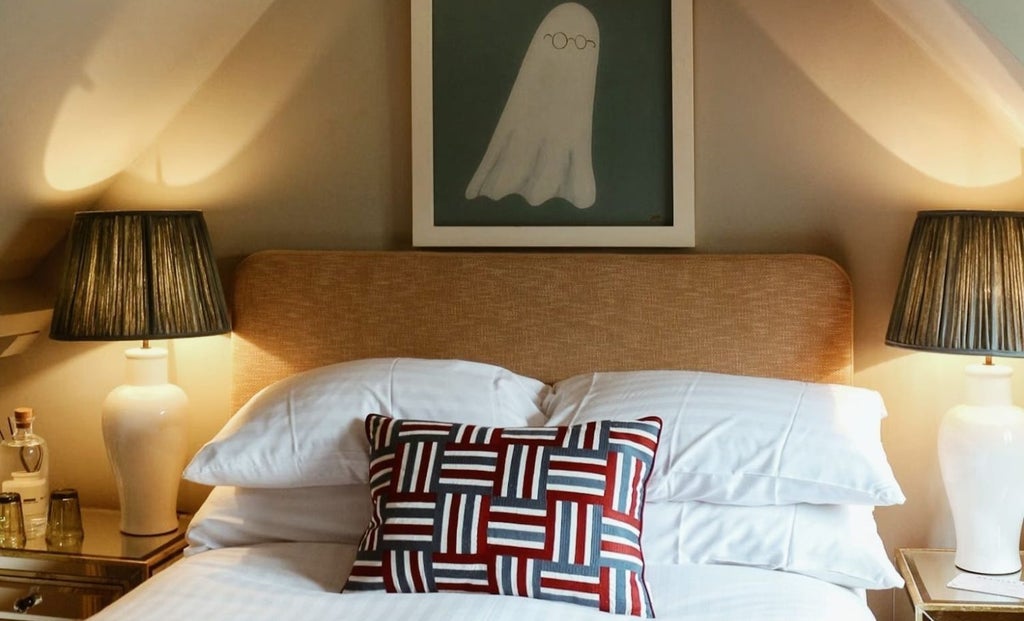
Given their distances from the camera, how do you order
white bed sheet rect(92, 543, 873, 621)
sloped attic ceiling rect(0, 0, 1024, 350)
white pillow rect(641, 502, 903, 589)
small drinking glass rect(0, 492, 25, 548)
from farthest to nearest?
small drinking glass rect(0, 492, 25, 548) → sloped attic ceiling rect(0, 0, 1024, 350) → white pillow rect(641, 502, 903, 589) → white bed sheet rect(92, 543, 873, 621)

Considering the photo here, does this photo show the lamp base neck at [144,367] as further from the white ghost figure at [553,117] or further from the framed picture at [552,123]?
the white ghost figure at [553,117]

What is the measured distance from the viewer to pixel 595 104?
2.77 meters

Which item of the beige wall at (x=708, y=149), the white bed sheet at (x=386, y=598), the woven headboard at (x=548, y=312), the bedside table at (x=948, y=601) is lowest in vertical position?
the bedside table at (x=948, y=601)

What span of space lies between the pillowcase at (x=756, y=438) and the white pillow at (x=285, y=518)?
468 mm

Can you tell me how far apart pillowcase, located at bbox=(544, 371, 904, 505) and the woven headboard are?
23 centimetres

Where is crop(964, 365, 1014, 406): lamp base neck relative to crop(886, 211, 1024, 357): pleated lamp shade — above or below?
below

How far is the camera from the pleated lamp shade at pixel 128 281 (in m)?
2.70

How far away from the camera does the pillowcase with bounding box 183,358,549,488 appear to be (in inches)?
92.9

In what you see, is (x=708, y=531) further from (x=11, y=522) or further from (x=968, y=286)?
(x=11, y=522)

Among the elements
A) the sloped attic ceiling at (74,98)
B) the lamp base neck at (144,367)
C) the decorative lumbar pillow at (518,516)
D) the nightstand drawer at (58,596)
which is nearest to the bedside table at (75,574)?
the nightstand drawer at (58,596)

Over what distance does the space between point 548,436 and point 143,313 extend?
1.13 metres

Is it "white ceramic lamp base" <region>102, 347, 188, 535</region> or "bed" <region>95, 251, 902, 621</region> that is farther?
"white ceramic lamp base" <region>102, 347, 188, 535</region>

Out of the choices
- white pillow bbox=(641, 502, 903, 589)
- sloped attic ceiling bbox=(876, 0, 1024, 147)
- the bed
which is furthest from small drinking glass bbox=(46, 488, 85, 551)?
sloped attic ceiling bbox=(876, 0, 1024, 147)

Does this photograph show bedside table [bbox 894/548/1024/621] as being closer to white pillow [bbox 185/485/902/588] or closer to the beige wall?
white pillow [bbox 185/485/902/588]
